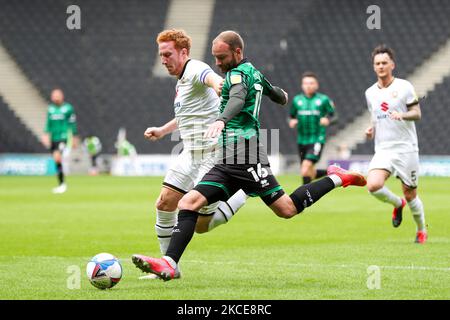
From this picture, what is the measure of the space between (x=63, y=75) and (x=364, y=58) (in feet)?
35.7

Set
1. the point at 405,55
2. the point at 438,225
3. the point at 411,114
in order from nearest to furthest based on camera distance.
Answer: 1. the point at 411,114
2. the point at 438,225
3. the point at 405,55

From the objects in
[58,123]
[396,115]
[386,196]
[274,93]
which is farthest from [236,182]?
[58,123]

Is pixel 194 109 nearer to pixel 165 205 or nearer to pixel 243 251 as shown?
pixel 165 205

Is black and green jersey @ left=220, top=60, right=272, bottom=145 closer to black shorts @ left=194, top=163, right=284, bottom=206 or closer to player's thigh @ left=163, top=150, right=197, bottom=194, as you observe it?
black shorts @ left=194, top=163, right=284, bottom=206

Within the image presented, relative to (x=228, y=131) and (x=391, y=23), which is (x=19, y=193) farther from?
(x=391, y=23)

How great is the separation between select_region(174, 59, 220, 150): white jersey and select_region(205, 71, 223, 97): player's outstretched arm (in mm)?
284

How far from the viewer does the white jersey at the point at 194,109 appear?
307 inches

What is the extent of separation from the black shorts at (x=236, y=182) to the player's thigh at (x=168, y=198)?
2.26ft

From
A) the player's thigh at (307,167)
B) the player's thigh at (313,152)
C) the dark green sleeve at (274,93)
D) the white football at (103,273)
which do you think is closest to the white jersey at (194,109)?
the dark green sleeve at (274,93)

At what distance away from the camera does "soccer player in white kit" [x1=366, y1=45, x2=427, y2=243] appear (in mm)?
10539

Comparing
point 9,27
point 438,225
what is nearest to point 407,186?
point 438,225

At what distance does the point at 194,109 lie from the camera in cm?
789

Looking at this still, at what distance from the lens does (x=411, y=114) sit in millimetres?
10297

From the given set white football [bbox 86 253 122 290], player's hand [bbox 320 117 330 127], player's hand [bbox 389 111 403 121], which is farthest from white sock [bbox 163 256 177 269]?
player's hand [bbox 320 117 330 127]
